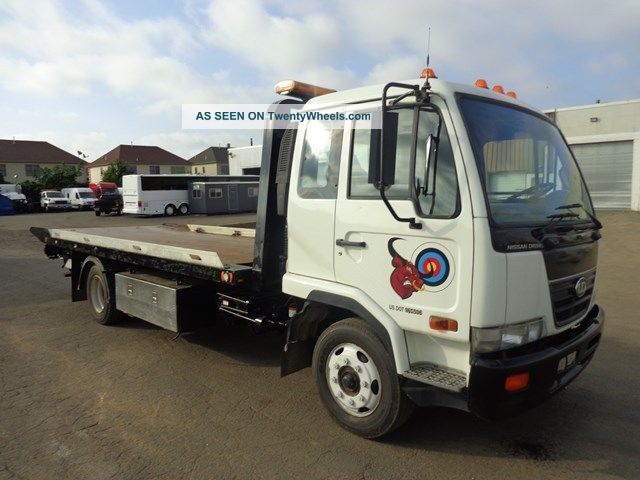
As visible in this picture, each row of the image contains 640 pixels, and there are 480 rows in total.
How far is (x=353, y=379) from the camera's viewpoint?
3.56 metres

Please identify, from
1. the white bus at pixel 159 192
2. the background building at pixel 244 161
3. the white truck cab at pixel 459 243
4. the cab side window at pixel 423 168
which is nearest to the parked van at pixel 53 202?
the white bus at pixel 159 192

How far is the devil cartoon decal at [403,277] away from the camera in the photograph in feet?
10.3

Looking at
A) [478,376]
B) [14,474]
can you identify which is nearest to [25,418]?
[14,474]

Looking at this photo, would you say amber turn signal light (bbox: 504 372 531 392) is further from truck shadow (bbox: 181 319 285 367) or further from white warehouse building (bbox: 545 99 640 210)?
white warehouse building (bbox: 545 99 640 210)

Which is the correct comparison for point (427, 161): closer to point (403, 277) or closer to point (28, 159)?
point (403, 277)

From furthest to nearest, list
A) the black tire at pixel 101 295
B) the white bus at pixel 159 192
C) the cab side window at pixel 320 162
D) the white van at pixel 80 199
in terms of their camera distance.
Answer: the white van at pixel 80 199, the white bus at pixel 159 192, the black tire at pixel 101 295, the cab side window at pixel 320 162

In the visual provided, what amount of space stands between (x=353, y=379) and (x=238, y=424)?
1.01 metres

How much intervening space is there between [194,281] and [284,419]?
71.3 inches

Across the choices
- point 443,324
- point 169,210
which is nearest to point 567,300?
point 443,324

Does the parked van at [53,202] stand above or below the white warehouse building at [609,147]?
below

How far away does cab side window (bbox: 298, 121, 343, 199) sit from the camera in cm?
362

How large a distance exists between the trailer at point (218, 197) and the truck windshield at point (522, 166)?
29.1 m

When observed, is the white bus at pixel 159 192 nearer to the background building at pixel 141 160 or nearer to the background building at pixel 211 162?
the background building at pixel 141 160

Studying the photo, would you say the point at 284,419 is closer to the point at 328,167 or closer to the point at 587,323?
the point at 328,167
